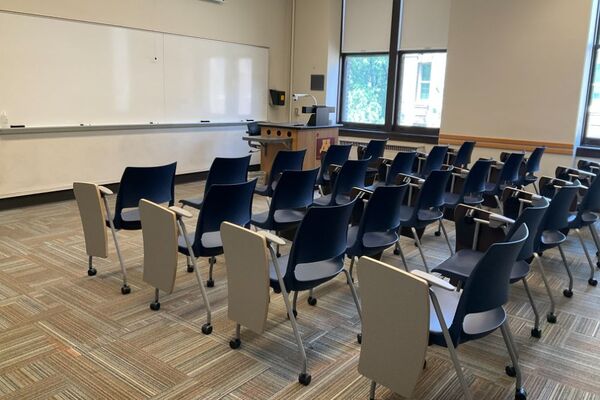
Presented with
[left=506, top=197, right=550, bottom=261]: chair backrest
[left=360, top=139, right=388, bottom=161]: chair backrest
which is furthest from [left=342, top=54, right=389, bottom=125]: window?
[left=506, top=197, right=550, bottom=261]: chair backrest

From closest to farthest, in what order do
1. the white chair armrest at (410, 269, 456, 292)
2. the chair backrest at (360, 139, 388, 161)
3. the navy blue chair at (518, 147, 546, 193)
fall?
the white chair armrest at (410, 269, 456, 292), the navy blue chair at (518, 147, 546, 193), the chair backrest at (360, 139, 388, 161)

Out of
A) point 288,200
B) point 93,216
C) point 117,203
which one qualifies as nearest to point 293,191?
point 288,200

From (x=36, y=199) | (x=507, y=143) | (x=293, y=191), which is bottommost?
(x=36, y=199)

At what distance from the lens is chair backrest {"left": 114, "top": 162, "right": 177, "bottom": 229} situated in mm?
3654

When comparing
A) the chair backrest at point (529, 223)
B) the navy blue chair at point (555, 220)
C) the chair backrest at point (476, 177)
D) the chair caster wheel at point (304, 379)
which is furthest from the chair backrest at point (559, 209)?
the chair caster wheel at point (304, 379)

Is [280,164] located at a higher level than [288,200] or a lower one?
higher

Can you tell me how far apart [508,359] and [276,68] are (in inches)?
297

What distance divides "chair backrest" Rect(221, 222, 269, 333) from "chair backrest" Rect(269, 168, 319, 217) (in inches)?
41.8

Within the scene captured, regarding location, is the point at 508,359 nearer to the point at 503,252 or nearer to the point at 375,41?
the point at 503,252

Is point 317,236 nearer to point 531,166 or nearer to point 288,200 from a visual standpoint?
point 288,200

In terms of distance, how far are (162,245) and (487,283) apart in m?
1.97

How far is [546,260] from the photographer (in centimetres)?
454

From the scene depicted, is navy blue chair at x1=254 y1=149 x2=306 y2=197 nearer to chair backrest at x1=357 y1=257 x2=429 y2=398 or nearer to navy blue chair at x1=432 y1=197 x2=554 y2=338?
navy blue chair at x1=432 y1=197 x2=554 y2=338

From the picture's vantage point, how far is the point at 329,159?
18.4 feet
